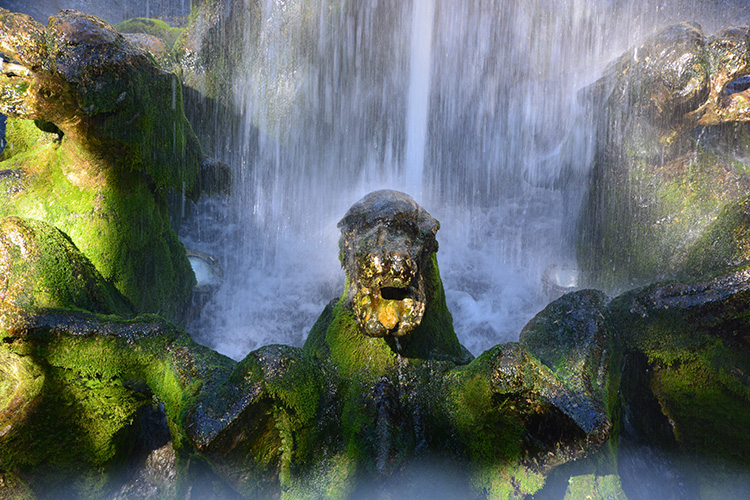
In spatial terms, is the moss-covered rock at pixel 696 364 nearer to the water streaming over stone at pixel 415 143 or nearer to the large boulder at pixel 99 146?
the water streaming over stone at pixel 415 143

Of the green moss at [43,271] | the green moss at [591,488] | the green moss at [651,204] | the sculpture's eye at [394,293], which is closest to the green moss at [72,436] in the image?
the green moss at [43,271]

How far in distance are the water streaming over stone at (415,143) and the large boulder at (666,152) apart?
0.39 metres

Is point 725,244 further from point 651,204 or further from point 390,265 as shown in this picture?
point 390,265

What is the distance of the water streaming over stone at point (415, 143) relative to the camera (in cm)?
333

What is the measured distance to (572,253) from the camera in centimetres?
354

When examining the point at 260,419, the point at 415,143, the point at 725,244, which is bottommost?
the point at 260,419

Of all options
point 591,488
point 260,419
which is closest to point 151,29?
point 260,419

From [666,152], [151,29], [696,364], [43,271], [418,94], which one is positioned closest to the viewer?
[43,271]

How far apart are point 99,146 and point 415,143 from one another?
9.37 feet

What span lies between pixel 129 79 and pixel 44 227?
0.68 m

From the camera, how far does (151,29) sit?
4004 mm

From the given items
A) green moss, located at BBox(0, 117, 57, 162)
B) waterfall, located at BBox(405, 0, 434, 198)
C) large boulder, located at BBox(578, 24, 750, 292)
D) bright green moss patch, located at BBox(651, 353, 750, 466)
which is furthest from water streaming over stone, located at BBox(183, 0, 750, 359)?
green moss, located at BBox(0, 117, 57, 162)

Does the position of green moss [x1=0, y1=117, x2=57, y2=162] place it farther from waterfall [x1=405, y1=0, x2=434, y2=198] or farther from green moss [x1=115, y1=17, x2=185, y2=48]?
waterfall [x1=405, y1=0, x2=434, y2=198]

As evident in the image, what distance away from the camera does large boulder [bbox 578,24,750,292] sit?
2648 millimetres
